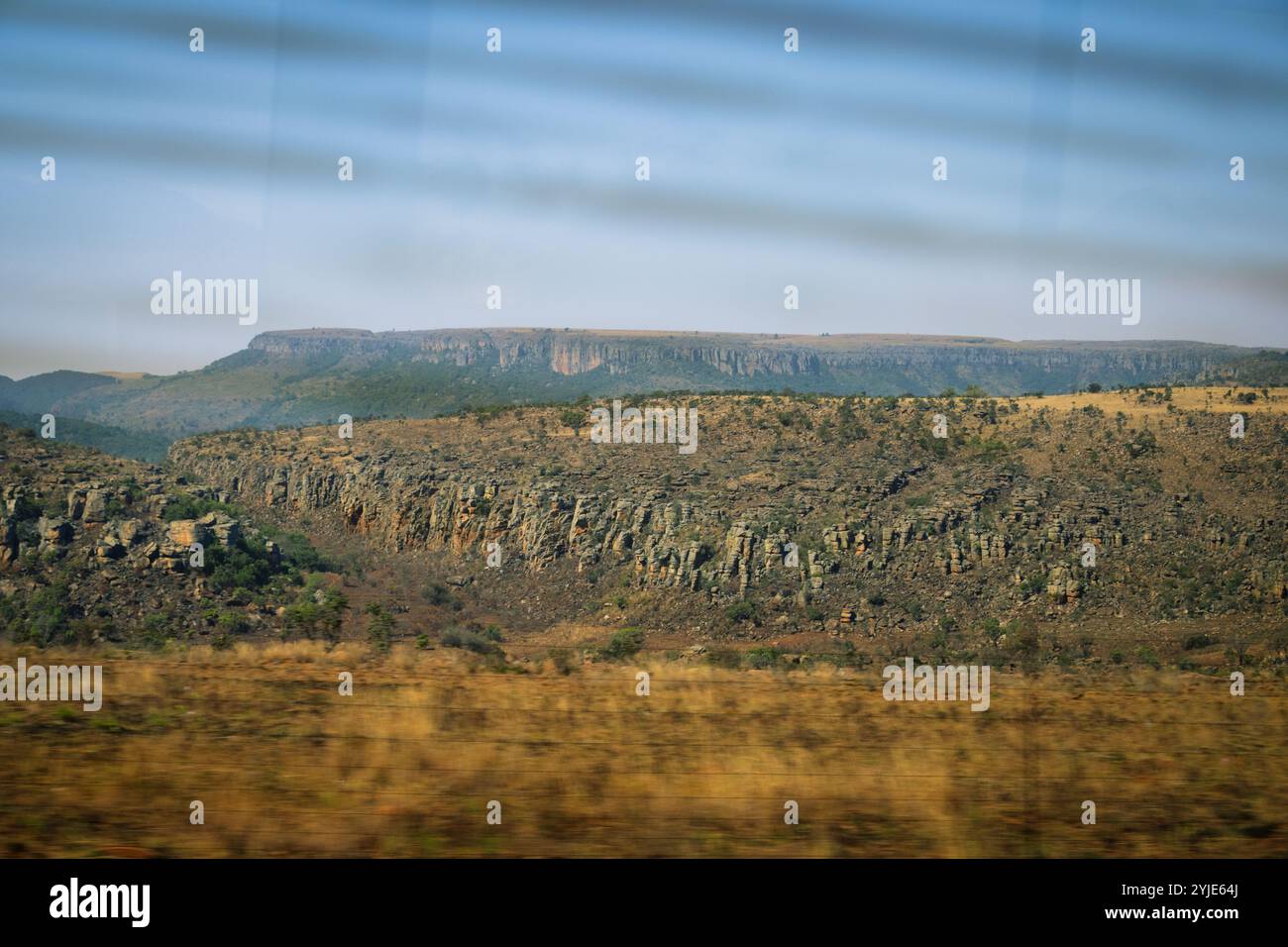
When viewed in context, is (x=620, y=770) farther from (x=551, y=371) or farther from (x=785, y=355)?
(x=785, y=355)

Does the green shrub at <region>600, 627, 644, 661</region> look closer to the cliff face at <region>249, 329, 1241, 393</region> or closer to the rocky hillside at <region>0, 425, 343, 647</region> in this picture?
the rocky hillside at <region>0, 425, 343, 647</region>

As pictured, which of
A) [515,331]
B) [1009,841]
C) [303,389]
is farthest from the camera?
[515,331]

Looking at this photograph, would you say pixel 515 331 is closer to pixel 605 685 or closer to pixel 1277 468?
pixel 1277 468

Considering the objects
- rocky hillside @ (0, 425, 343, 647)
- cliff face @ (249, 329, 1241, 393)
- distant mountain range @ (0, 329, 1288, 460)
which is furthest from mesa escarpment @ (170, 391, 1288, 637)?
cliff face @ (249, 329, 1241, 393)

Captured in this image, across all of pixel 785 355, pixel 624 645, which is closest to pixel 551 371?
pixel 785 355

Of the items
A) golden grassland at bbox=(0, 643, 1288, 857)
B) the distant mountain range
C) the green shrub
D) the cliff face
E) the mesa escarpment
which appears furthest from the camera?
the cliff face
